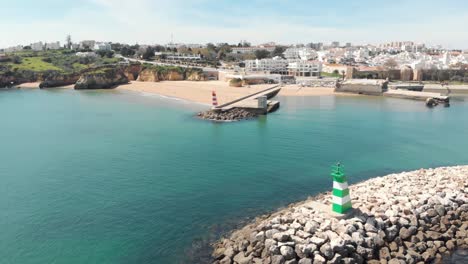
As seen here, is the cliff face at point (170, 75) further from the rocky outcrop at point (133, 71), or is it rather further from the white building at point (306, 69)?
the white building at point (306, 69)

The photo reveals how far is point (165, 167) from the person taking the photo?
1739 centimetres

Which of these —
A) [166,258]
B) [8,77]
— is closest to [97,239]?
[166,258]

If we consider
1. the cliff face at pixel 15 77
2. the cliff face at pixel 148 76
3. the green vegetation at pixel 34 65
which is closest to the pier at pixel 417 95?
the cliff face at pixel 148 76

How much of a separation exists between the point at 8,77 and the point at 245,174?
5931cm

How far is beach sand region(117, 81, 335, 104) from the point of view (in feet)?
138

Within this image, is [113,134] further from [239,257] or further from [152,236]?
[239,257]

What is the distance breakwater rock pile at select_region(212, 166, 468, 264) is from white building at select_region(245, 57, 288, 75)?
201 ft

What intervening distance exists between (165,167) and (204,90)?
30216mm

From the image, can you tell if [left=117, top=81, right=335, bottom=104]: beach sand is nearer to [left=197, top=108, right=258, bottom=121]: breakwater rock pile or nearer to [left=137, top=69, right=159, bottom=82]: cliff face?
[left=137, top=69, right=159, bottom=82]: cliff face

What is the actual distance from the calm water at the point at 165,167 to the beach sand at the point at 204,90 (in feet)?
25.8

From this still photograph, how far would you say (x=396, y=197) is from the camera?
12.0 meters

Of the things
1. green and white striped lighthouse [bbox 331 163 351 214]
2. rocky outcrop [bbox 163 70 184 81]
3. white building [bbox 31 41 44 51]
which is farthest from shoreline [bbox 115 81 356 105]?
white building [bbox 31 41 44 51]

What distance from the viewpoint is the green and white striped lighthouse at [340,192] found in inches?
404

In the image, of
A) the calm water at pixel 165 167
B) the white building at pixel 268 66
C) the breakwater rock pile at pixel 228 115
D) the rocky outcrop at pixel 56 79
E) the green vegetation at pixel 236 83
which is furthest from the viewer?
the white building at pixel 268 66
